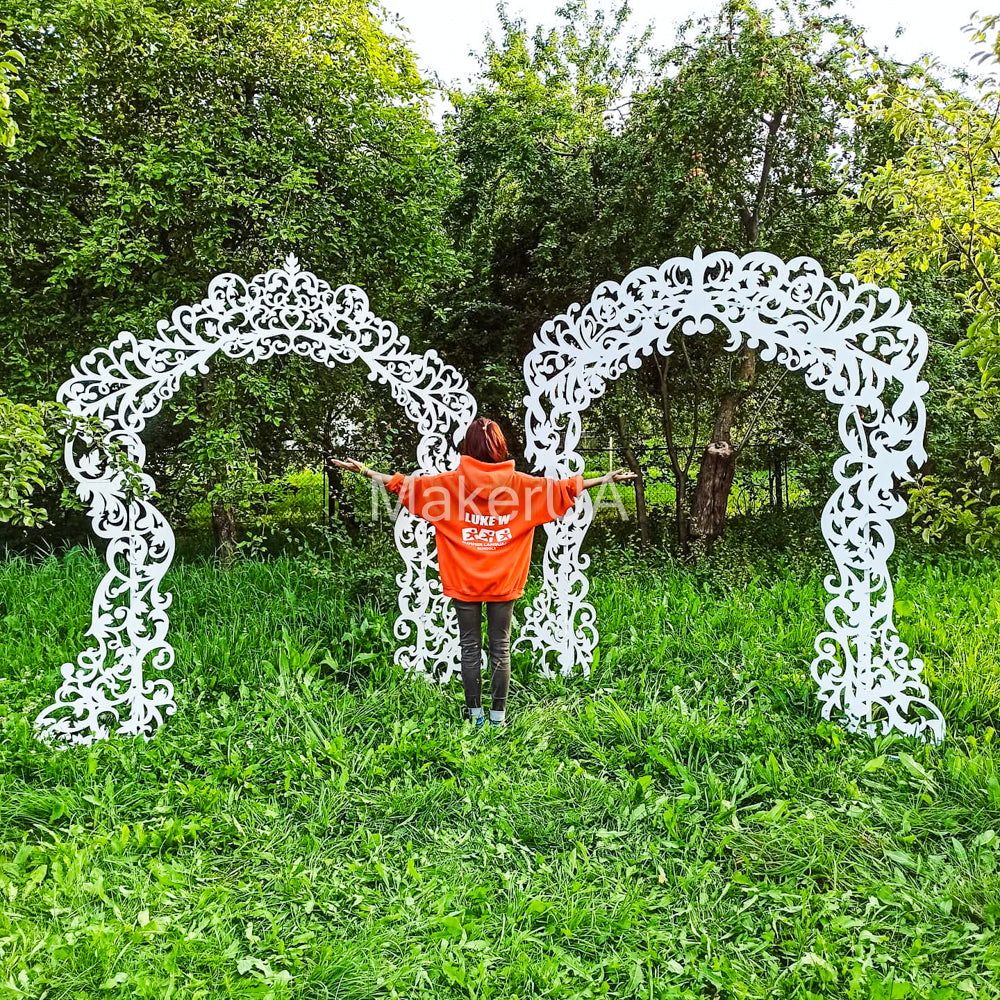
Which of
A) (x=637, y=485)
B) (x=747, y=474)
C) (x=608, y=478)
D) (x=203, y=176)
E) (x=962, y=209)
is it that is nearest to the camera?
(x=962, y=209)

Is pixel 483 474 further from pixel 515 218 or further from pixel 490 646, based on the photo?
pixel 515 218

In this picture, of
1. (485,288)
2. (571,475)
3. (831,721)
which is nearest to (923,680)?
(831,721)

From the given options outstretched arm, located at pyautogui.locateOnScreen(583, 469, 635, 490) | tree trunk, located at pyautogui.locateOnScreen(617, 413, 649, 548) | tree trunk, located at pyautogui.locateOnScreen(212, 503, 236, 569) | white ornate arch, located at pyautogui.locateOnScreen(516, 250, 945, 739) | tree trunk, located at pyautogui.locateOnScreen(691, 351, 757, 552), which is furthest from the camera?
tree trunk, located at pyautogui.locateOnScreen(617, 413, 649, 548)

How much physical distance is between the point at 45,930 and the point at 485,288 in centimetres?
617

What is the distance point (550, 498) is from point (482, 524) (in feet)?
1.43

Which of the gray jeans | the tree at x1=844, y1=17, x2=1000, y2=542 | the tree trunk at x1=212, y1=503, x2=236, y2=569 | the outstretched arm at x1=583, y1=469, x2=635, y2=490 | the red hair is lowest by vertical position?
the gray jeans

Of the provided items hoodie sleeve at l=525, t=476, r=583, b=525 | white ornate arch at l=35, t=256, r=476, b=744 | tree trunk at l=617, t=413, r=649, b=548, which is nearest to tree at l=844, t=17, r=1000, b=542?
hoodie sleeve at l=525, t=476, r=583, b=525

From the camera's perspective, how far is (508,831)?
3002mm

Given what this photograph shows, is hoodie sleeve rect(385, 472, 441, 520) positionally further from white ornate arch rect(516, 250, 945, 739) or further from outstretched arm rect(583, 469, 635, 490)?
outstretched arm rect(583, 469, 635, 490)

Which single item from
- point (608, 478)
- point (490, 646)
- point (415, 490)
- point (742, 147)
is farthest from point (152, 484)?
point (742, 147)

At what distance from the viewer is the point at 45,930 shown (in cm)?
241

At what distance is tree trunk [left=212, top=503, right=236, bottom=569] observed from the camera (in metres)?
6.23

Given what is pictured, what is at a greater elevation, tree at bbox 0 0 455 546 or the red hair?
tree at bbox 0 0 455 546

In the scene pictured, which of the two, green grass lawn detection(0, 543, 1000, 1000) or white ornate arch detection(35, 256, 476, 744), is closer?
green grass lawn detection(0, 543, 1000, 1000)
